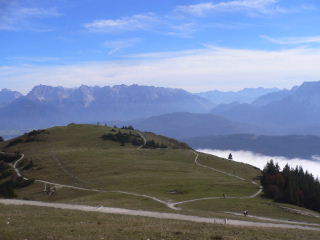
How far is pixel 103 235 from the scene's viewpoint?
2731 cm

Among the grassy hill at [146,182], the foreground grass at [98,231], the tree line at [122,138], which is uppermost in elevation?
the tree line at [122,138]

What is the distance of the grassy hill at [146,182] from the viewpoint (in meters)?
64.6

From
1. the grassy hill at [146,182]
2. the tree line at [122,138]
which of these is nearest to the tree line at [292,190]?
the grassy hill at [146,182]

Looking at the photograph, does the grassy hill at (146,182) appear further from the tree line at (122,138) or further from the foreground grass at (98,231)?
the tree line at (122,138)

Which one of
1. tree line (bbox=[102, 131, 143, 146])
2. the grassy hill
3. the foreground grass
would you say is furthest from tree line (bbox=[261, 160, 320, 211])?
tree line (bbox=[102, 131, 143, 146])

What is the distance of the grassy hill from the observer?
6456cm

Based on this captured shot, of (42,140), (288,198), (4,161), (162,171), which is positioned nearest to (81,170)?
(162,171)

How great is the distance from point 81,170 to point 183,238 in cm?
9001

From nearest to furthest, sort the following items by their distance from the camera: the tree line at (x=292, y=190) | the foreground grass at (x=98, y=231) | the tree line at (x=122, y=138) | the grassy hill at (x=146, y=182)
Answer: the foreground grass at (x=98, y=231)
the grassy hill at (x=146, y=182)
the tree line at (x=292, y=190)
the tree line at (x=122, y=138)

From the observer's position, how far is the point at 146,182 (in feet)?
304

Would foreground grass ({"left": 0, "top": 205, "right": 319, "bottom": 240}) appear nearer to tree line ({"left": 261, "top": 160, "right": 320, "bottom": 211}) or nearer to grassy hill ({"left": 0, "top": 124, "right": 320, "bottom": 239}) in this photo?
grassy hill ({"left": 0, "top": 124, "right": 320, "bottom": 239})

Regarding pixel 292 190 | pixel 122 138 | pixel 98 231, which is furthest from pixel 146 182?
pixel 122 138

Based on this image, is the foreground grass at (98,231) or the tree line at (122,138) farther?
the tree line at (122,138)

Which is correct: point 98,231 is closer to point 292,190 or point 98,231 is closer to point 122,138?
point 292,190
